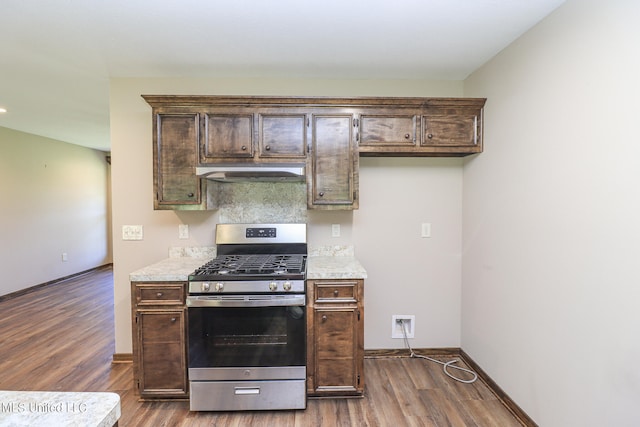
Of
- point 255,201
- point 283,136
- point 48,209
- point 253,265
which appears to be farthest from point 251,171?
point 48,209

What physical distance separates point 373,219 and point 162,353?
6.27 feet

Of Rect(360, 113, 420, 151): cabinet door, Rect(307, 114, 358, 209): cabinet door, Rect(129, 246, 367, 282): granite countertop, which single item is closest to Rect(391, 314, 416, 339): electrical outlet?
Rect(129, 246, 367, 282): granite countertop

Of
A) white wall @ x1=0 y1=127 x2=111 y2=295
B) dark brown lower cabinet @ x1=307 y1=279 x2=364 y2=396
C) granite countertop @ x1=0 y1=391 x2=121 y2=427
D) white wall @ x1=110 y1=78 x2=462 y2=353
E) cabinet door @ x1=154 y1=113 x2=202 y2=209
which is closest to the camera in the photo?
granite countertop @ x1=0 y1=391 x2=121 y2=427

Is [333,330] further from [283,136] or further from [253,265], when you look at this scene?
[283,136]

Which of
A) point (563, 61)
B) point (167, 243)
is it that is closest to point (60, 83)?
point (167, 243)

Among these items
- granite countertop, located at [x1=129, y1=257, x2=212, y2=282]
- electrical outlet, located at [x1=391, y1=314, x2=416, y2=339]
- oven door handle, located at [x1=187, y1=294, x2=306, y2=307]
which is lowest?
electrical outlet, located at [x1=391, y1=314, x2=416, y2=339]

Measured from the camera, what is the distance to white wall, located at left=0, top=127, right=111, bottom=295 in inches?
179

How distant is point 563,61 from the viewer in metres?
1.71

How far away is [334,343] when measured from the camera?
85.6 inches

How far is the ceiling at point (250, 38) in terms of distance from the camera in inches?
69.4

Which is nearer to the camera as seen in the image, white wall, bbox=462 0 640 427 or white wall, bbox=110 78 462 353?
white wall, bbox=462 0 640 427

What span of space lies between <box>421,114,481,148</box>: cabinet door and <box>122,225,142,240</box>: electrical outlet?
8.13 ft

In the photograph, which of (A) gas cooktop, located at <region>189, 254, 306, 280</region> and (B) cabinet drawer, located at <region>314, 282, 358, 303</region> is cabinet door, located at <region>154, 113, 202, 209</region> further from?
(B) cabinet drawer, located at <region>314, 282, 358, 303</region>

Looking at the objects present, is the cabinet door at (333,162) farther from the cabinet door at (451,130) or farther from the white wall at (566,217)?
the white wall at (566,217)
